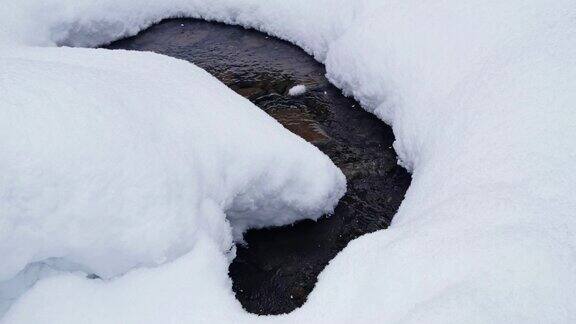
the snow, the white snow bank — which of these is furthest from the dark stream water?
the white snow bank

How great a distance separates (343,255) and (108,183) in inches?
98.3

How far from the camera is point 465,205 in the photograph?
4.93 meters

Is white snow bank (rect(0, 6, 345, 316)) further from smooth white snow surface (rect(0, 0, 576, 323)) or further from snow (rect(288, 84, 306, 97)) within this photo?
snow (rect(288, 84, 306, 97))

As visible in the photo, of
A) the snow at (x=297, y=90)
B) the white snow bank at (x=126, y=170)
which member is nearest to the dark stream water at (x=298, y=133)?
the snow at (x=297, y=90)

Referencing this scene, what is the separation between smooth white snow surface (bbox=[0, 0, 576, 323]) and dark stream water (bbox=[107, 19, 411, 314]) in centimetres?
51

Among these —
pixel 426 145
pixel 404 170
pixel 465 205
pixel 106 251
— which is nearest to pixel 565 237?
pixel 465 205

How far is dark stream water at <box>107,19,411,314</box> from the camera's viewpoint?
20.7ft

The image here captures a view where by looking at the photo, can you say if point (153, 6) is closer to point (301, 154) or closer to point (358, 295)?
point (301, 154)

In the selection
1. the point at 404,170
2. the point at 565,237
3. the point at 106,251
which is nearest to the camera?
the point at 565,237

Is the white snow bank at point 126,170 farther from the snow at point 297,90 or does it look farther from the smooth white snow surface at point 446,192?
the snow at point 297,90

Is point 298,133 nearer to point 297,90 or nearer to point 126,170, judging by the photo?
point 297,90

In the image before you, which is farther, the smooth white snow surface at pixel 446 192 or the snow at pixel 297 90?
the snow at pixel 297 90

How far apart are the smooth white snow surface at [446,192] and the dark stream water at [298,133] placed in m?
0.51

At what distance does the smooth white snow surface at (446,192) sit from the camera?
4031mm
